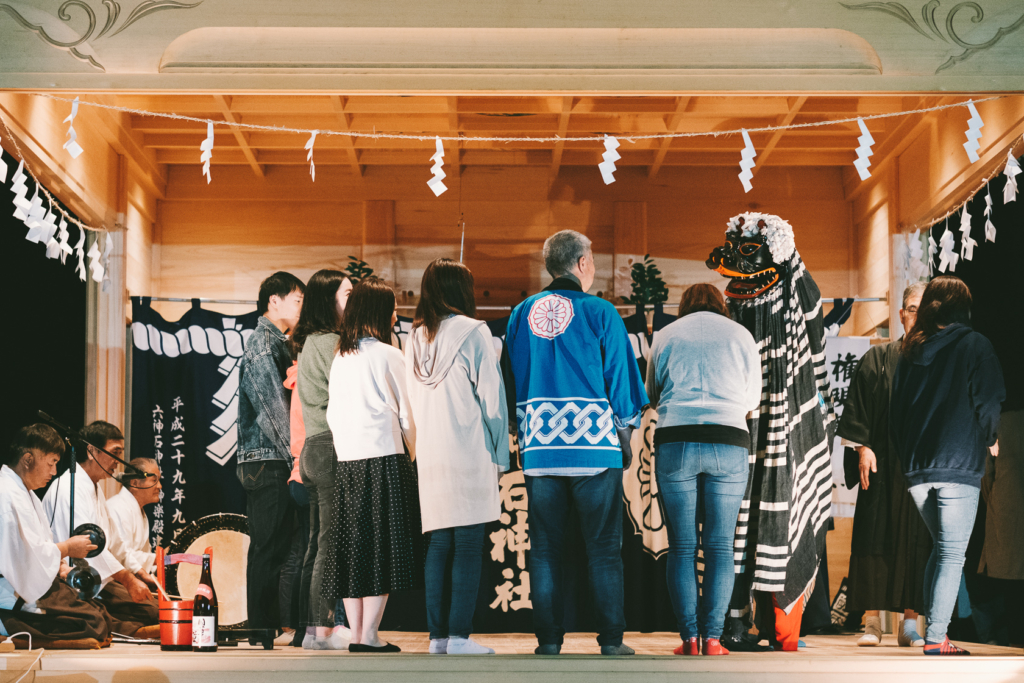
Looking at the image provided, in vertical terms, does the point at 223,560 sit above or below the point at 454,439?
below

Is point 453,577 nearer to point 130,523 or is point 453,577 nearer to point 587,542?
point 587,542

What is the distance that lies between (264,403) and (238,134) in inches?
85.2

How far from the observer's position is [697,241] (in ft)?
22.2

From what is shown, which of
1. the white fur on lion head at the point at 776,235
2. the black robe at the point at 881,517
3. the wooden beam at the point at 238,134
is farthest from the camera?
the wooden beam at the point at 238,134

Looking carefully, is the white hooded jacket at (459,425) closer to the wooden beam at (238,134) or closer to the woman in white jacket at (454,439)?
the woman in white jacket at (454,439)

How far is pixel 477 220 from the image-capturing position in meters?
6.74

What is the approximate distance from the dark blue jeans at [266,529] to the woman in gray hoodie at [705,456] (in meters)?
1.77

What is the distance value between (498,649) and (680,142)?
3391 mm

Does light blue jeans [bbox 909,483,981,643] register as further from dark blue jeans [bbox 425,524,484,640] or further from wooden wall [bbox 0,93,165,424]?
wooden wall [bbox 0,93,165,424]

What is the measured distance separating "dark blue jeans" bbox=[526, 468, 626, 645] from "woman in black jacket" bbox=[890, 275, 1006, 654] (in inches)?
51.4

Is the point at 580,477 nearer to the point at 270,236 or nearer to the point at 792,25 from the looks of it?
the point at 792,25

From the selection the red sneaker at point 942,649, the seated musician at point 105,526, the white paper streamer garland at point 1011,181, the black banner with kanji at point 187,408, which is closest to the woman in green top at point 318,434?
the seated musician at point 105,526

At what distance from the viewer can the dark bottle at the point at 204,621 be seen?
3.85 metres

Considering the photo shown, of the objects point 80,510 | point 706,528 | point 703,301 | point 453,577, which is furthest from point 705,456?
point 80,510
